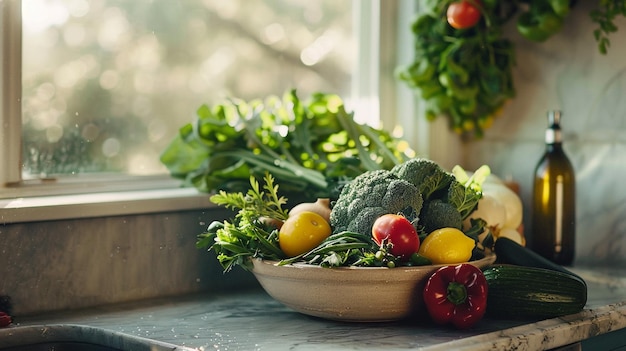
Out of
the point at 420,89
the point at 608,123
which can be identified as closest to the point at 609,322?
the point at 608,123

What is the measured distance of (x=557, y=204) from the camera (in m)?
2.04

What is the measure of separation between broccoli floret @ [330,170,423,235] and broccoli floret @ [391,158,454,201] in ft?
0.10

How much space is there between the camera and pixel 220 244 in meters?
1.55

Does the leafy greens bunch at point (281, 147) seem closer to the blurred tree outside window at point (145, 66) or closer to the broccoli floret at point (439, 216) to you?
the blurred tree outside window at point (145, 66)

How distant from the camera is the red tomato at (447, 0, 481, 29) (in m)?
2.07

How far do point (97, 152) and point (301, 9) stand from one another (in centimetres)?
64

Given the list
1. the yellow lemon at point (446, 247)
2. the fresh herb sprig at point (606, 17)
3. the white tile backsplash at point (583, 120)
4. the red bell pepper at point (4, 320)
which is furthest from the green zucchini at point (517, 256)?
the red bell pepper at point (4, 320)

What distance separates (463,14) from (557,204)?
19.5 inches

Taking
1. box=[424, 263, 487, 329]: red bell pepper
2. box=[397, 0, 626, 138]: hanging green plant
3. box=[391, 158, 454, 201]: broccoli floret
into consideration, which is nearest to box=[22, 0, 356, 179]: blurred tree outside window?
box=[397, 0, 626, 138]: hanging green plant

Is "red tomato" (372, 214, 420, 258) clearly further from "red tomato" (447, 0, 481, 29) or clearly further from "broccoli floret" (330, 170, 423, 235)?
"red tomato" (447, 0, 481, 29)

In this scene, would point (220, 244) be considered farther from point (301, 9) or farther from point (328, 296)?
point (301, 9)

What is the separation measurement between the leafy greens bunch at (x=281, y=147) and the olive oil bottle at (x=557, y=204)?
348 mm

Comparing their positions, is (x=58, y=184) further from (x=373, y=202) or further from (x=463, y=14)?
(x=463, y=14)

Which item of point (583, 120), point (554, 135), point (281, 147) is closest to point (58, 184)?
point (281, 147)
